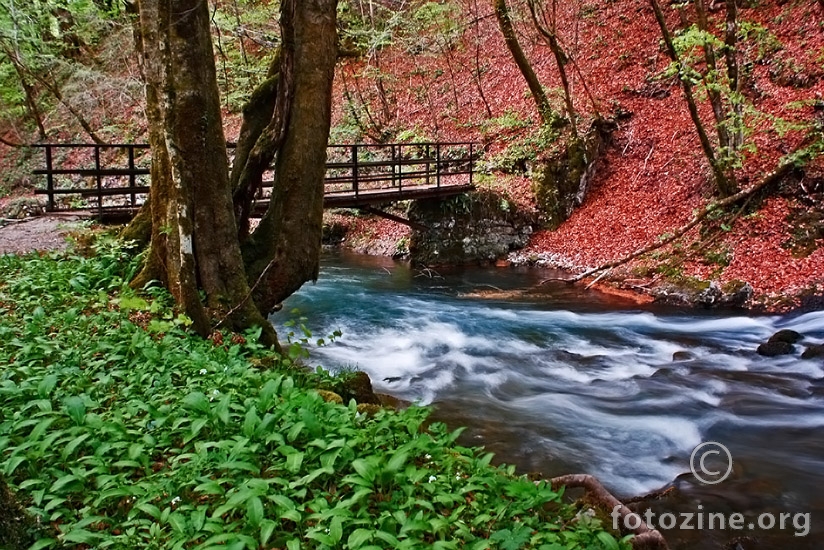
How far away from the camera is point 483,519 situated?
311 centimetres

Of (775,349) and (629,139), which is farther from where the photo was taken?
(629,139)

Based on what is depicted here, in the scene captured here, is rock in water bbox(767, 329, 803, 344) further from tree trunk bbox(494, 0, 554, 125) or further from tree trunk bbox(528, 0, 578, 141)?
tree trunk bbox(494, 0, 554, 125)

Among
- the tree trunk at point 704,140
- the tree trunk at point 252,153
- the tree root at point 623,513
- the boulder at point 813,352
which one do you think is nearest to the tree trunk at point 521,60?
the tree trunk at point 704,140

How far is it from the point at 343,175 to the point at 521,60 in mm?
7630

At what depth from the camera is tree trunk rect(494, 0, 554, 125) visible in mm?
17375

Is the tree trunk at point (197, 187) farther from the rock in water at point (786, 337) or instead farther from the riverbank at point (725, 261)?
the riverbank at point (725, 261)

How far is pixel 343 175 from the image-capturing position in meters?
21.4

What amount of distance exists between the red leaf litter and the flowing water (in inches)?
88.9

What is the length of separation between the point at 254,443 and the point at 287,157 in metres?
4.69

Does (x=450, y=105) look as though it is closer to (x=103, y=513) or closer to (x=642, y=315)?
(x=642, y=315)

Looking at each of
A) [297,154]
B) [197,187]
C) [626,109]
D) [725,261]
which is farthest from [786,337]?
[626,109]

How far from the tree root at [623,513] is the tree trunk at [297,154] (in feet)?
14.5

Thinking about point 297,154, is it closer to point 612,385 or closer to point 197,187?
point 197,187

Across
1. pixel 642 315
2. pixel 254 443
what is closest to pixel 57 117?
pixel 642 315
